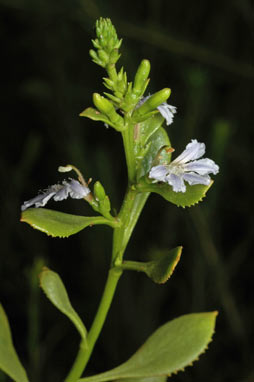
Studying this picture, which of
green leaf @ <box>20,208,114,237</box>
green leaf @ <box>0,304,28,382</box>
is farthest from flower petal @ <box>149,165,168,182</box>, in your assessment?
green leaf @ <box>0,304,28,382</box>

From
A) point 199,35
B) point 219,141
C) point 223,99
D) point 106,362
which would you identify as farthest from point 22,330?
point 199,35

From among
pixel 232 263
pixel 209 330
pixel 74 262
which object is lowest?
pixel 74 262

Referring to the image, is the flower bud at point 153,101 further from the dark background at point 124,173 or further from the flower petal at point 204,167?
the dark background at point 124,173

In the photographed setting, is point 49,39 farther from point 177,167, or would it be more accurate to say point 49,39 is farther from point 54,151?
point 177,167

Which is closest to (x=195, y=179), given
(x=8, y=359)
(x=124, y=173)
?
(x=8, y=359)

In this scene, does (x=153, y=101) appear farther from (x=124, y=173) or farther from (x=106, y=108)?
(x=124, y=173)

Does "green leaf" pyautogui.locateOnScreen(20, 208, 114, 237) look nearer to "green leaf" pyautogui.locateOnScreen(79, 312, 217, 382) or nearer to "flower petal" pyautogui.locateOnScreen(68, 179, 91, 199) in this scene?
"flower petal" pyautogui.locateOnScreen(68, 179, 91, 199)
